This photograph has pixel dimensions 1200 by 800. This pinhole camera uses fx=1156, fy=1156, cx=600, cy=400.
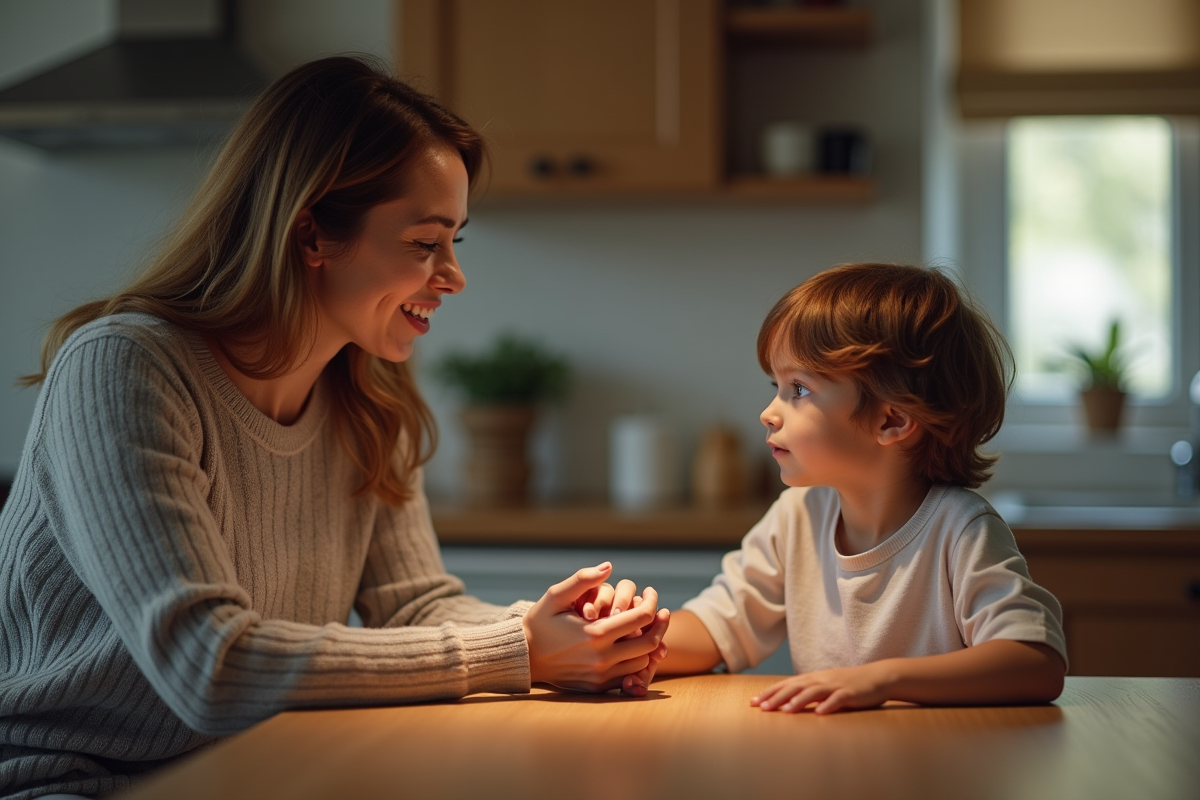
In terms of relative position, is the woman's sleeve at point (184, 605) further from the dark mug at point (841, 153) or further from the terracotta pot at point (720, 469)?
the dark mug at point (841, 153)

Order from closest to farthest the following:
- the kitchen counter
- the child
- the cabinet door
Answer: the child, the kitchen counter, the cabinet door

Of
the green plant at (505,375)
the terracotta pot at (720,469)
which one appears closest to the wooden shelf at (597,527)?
the terracotta pot at (720,469)

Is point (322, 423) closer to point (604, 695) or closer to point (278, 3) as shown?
point (604, 695)

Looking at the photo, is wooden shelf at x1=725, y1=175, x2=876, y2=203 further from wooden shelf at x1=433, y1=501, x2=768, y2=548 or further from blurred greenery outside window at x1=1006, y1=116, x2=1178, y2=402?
wooden shelf at x1=433, y1=501, x2=768, y2=548

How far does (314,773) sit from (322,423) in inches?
27.0

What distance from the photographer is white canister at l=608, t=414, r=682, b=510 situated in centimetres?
294

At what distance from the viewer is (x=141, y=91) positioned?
9.35 ft

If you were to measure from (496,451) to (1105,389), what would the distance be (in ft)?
5.25

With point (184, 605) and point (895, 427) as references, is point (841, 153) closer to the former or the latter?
point (895, 427)

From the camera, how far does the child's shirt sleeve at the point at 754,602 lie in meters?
1.38

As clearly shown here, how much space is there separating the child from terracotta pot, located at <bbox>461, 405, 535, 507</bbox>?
158 cm

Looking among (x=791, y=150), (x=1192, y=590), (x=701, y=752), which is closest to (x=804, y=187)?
(x=791, y=150)

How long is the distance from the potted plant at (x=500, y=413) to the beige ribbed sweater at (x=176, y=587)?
1438 millimetres

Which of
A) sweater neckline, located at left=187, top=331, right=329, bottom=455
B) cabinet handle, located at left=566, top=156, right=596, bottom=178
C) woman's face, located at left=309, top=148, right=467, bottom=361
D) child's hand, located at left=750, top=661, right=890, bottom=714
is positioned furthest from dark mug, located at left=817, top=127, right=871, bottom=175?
child's hand, located at left=750, top=661, right=890, bottom=714
